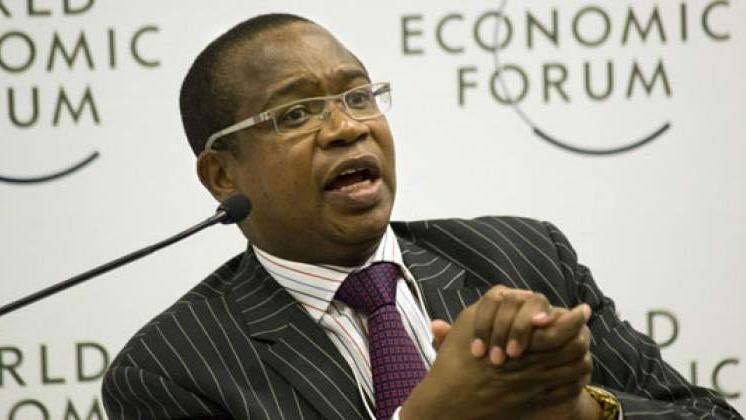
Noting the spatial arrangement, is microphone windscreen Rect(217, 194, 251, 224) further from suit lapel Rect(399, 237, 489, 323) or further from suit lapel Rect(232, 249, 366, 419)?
suit lapel Rect(399, 237, 489, 323)

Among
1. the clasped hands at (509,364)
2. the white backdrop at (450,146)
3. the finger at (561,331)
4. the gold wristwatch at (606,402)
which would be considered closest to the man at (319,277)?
the gold wristwatch at (606,402)

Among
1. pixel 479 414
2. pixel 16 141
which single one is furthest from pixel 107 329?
pixel 479 414

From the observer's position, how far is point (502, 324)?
1855 millimetres

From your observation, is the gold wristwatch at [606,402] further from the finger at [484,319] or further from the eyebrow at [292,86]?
the eyebrow at [292,86]

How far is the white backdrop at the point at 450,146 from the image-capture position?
323cm

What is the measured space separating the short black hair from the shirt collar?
0.88 ft

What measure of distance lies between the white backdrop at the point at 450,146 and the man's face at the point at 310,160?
0.75m

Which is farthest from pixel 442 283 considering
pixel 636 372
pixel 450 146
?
pixel 450 146

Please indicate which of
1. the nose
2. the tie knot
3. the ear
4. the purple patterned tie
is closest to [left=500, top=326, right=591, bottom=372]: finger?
the purple patterned tie

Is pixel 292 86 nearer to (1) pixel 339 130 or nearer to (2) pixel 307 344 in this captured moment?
(1) pixel 339 130

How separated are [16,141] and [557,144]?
1321mm

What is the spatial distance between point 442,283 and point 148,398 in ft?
1.88

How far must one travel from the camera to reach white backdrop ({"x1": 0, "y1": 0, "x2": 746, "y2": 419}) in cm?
323

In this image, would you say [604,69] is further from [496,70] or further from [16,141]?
[16,141]
